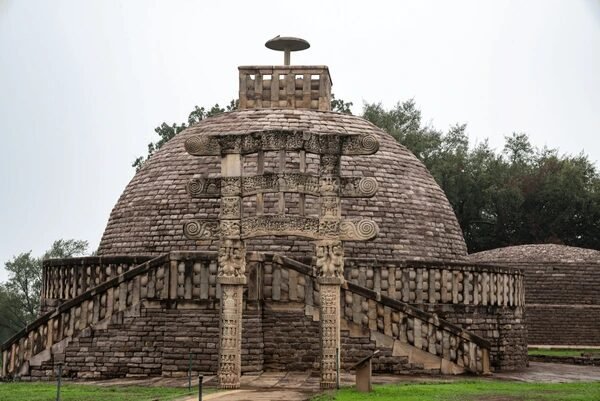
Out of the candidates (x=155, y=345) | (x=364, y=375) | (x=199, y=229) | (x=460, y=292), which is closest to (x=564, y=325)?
(x=460, y=292)

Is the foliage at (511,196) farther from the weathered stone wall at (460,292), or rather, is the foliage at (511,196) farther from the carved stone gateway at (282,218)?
the carved stone gateway at (282,218)

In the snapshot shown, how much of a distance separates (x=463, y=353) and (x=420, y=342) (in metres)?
0.74

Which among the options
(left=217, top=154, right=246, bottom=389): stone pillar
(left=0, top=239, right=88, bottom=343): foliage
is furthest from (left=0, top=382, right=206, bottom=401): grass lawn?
(left=0, top=239, right=88, bottom=343): foliage

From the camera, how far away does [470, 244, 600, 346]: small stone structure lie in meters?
29.2

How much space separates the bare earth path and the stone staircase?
58 centimetres

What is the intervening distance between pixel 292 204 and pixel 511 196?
22.0m

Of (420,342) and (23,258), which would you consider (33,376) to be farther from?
(23,258)

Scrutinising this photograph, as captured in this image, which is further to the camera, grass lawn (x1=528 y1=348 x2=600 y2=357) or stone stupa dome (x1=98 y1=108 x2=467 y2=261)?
grass lawn (x1=528 y1=348 x2=600 y2=357)

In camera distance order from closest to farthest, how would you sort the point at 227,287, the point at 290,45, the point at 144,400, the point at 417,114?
1. the point at 144,400
2. the point at 227,287
3. the point at 290,45
4. the point at 417,114

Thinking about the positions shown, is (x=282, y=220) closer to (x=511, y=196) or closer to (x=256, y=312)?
(x=256, y=312)

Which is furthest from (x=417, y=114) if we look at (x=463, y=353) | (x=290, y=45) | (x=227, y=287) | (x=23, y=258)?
(x=227, y=287)

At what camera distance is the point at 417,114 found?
45.2m

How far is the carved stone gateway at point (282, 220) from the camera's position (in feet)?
46.0

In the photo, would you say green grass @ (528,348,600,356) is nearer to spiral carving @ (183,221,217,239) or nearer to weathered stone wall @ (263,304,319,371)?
weathered stone wall @ (263,304,319,371)
